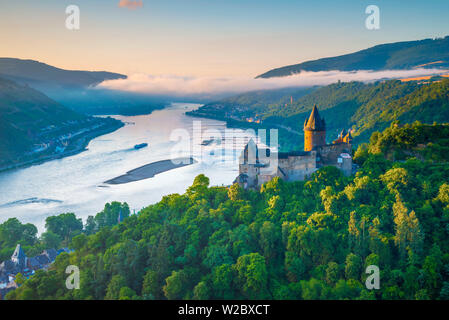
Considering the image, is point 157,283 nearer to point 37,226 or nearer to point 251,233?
point 251,233

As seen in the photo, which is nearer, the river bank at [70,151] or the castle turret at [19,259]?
A: the castle turret at [19,259]

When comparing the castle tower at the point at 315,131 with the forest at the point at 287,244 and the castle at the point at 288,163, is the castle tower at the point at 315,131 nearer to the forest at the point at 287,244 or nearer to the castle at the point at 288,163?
the castle at the point at 288,163

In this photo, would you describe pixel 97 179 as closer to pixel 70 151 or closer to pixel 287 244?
pixel 70 151

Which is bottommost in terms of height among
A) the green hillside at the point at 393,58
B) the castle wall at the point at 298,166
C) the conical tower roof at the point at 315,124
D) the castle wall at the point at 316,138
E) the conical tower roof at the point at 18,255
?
the conical tower roof at the point at 18,255

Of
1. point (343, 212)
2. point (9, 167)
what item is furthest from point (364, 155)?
point (9, 167)

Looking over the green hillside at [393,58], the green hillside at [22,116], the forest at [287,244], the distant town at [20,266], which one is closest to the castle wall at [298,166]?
the forest at [287,244]

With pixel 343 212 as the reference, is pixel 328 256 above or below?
below
